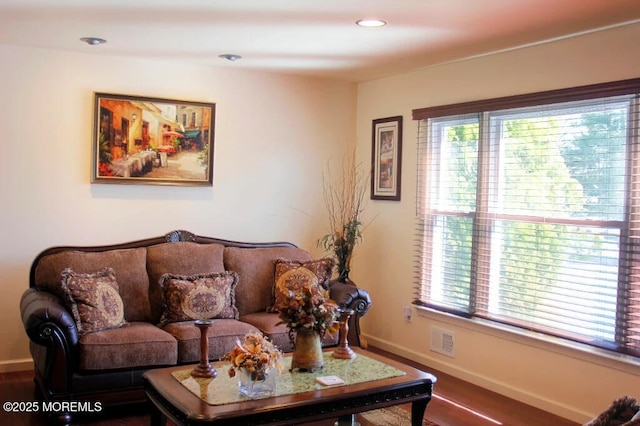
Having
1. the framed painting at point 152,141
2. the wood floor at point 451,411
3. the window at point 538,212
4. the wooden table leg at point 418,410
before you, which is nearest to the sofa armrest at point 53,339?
the wood floor at point 451,411

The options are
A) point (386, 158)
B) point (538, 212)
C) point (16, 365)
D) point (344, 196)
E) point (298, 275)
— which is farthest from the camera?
point (344, 196)

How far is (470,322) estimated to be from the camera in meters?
4.61

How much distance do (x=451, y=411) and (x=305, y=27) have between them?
2554mm

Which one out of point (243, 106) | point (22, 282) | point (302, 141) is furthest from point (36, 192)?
point (302, 141)

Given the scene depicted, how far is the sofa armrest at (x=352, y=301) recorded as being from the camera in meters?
4.55

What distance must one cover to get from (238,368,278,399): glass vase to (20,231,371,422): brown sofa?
1128mm

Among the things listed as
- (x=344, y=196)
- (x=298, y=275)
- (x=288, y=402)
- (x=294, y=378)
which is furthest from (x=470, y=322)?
(x=288, y=402)

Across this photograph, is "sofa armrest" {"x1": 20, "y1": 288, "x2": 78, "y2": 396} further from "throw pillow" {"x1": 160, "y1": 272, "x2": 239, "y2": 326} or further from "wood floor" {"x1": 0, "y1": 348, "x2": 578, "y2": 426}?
"throw pillow" {"x1": 160, "y1": 272, "x2": 239, "y2": 326}

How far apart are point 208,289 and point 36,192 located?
148 cm

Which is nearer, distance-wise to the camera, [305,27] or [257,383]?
[257,383]

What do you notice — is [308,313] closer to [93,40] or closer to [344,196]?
[93,40]

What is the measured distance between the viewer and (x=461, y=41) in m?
4.12

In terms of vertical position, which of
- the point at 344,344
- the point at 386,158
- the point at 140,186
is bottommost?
the point at 344,344

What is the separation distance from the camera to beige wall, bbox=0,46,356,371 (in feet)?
14.9
